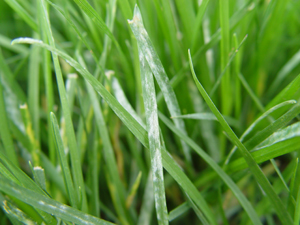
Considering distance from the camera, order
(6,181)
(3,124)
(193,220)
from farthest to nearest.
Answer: (193,220) < (3,124) < (6,181)

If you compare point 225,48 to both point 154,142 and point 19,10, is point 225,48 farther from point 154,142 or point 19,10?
point 19,10

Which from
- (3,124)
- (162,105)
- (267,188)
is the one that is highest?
(3,124)

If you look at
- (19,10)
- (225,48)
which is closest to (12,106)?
(19,10)

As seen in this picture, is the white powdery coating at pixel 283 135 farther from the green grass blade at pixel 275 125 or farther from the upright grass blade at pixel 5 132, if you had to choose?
the upright grass blade at pixel 5 132

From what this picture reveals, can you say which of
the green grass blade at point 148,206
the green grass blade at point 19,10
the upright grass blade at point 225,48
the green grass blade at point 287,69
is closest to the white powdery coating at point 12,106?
the green grass blade at point 19,10

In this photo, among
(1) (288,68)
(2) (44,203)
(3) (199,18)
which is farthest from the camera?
(1) (288,68)

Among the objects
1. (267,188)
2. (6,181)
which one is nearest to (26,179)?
(6,181)

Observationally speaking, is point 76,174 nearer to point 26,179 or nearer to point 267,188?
point 26,179

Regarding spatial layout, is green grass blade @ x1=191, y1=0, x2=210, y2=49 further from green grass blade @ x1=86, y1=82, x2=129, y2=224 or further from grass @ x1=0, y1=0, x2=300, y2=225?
green grass blade @ x1=86, y1=82, x2=129, y2=224
